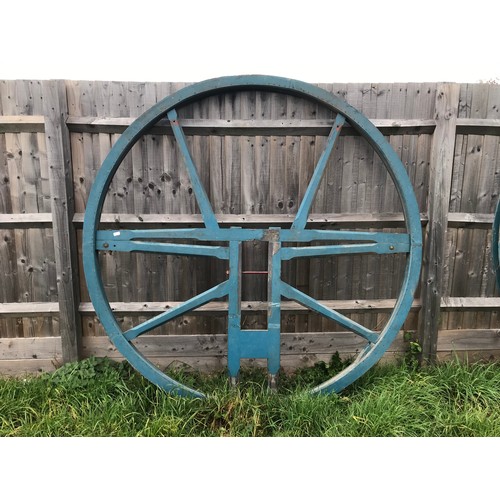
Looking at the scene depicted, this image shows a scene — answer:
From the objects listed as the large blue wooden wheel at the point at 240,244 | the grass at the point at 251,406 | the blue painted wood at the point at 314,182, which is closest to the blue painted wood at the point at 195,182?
the large blue wooden wheel at the point at 240,244

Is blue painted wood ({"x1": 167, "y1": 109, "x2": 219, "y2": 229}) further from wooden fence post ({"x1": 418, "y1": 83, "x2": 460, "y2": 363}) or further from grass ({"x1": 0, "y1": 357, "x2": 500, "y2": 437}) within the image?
wooden fence post ({"x1": 418, "y1": 83, "x2": 460, "y2": 363})

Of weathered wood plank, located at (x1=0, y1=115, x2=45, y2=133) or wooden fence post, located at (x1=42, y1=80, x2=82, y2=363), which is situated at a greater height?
weathered wood plank, located at (x1=0, y1=115, x2=45, y2=133)

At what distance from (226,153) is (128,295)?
1.33 metres

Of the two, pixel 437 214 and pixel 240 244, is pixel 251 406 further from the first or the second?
pixel 437 214

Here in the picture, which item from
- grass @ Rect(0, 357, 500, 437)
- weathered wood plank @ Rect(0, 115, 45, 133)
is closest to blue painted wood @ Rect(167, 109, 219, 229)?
weathered wood plank @ Rect(0, 115, 45, 133)

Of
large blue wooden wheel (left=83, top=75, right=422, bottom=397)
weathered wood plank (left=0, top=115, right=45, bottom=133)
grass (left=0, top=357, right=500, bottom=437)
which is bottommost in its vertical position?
grass (left=0, top=357, right=500, bottom=437)

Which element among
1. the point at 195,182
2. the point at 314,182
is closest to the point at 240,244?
the point at 195,182

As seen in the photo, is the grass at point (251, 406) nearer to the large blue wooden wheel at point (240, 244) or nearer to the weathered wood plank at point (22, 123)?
the large blue wooden wheel at point (240, 244)

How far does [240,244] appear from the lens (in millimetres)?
2730

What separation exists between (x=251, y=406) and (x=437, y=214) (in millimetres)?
1964

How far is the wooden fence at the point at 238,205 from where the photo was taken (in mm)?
3031

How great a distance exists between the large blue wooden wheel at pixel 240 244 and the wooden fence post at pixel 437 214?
49cm

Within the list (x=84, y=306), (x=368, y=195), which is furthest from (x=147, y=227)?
(x=368, y=195)

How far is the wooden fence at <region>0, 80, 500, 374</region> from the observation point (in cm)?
303
